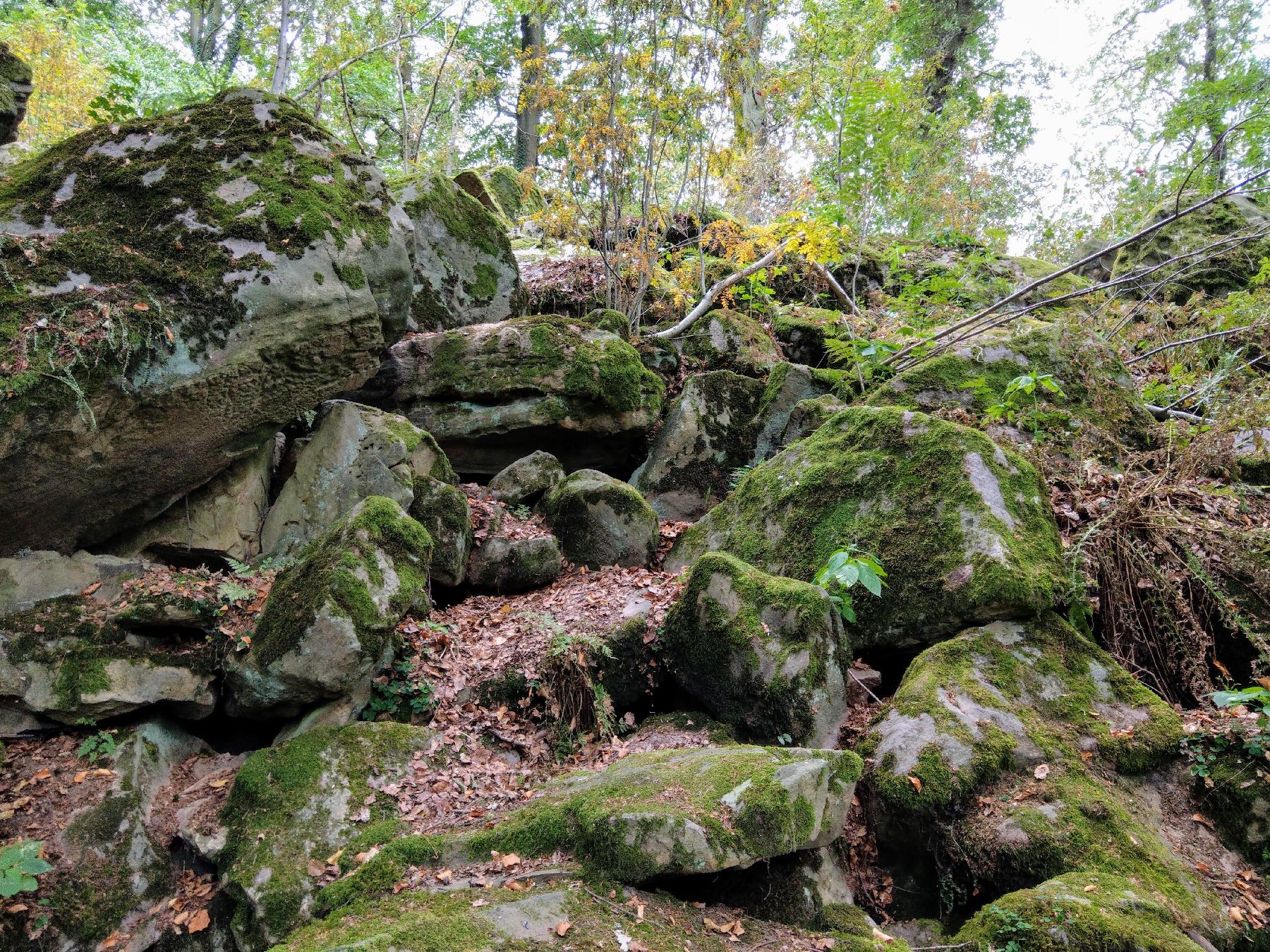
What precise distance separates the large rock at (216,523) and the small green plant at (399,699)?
201 centimetres

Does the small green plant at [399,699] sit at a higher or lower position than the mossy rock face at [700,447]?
lower

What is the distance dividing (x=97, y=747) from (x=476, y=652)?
8.50 ft

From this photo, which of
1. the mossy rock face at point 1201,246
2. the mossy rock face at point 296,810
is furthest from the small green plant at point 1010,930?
the mossy rock face at point 1201,246

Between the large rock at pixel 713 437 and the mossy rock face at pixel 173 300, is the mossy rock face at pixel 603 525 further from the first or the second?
the mossy rock face at pixel 173 300

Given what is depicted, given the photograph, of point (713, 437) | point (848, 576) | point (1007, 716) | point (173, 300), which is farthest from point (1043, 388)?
point (173, 300)

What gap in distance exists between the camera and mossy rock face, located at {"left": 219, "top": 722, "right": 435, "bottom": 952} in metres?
3.75

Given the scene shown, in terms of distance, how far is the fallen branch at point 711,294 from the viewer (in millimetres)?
10047

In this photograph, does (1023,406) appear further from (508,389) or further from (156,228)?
(156,228)

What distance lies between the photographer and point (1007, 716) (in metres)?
4.05

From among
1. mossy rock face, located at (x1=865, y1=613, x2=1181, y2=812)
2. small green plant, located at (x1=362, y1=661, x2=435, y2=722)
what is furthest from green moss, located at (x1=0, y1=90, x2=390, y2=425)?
mossy rock face, located at (x1=865, y1=613, x2=1181, y2=812)

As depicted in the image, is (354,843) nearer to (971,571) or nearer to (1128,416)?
(971,571)

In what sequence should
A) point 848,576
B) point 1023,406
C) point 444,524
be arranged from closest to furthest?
point 848,576
point 1023,406
point 444,524

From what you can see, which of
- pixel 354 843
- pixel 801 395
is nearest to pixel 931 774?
pixel 354 843

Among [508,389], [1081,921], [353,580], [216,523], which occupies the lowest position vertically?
[1081,921]
